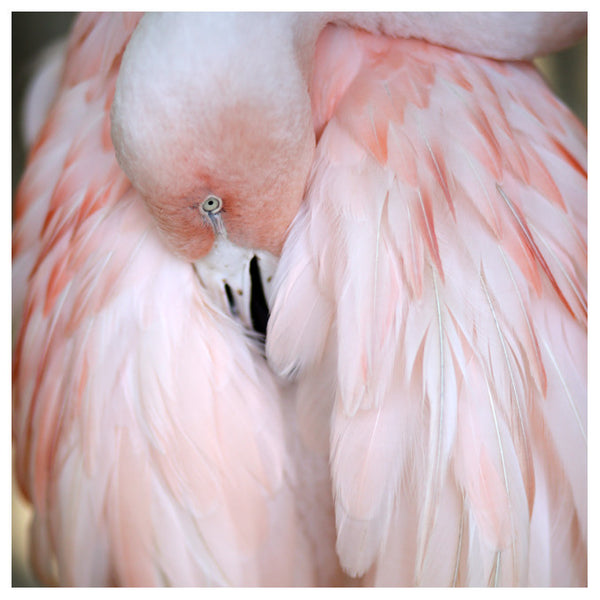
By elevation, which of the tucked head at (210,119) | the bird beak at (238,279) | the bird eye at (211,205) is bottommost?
the bird beak at (238,279)

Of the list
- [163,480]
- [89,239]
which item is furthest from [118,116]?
[163,480]

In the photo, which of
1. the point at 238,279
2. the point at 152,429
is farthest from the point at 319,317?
the point at 152,429

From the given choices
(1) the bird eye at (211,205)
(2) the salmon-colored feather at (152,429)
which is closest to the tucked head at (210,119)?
(1) the bird eye at (211,205)

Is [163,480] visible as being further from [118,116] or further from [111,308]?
[118,116]

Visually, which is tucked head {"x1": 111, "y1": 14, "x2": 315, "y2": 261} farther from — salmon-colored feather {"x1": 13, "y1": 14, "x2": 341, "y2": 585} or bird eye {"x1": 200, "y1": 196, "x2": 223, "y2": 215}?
salmon-colored feather {"x1": 13, "y1": 14, "x2": 341, "y2": 585}

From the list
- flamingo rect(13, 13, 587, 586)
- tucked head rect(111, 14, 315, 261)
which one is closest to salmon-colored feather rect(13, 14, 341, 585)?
flamingo rect(13, 13, 587, 586)

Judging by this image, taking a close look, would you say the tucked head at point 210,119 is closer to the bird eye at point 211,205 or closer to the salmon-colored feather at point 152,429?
the bird eye at point 211,205

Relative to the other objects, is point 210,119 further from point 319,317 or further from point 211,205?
point 319,317
